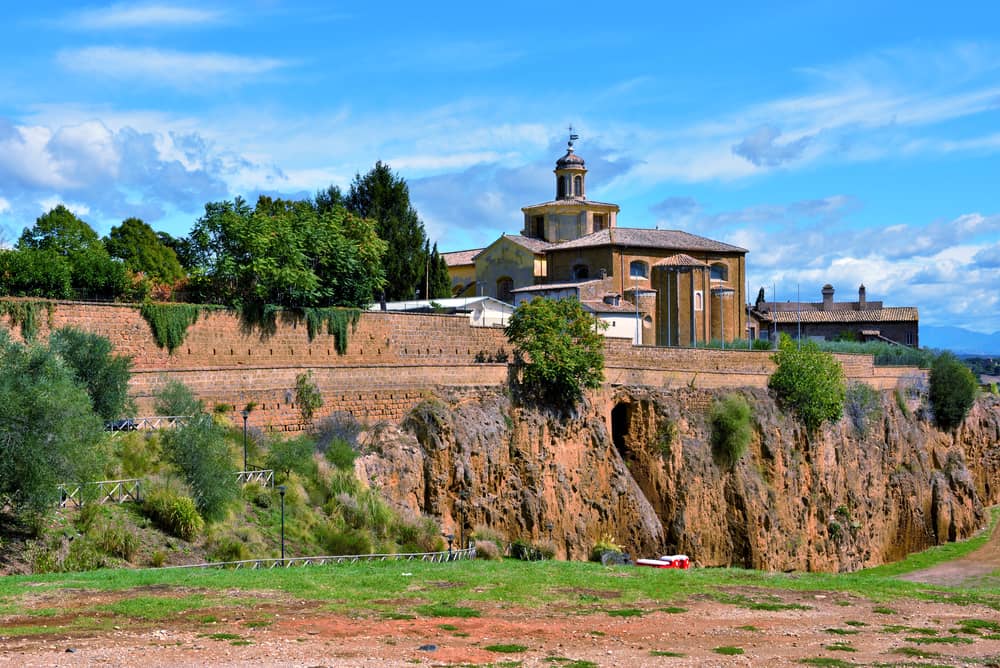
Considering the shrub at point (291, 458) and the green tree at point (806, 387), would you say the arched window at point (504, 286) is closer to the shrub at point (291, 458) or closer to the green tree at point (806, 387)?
the green tree at point (806, 387)

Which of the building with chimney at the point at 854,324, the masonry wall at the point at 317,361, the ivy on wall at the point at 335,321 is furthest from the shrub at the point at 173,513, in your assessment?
the building with chimney at the point at 854,324

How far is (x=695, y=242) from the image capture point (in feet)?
212

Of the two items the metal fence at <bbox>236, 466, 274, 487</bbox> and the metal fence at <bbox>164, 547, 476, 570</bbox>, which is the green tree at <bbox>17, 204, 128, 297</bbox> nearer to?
the metal fence at <bbox>236, 466, 274, 487</bbox>

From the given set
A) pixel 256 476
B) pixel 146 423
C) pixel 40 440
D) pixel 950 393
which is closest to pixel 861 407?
pixel 950 393

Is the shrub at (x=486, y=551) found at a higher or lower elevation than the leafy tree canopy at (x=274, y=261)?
lower

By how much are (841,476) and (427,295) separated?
20953 millimetres

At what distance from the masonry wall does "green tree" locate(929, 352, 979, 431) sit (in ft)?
72.4

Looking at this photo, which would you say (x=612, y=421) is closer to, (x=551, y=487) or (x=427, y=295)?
(x=551, y=487)

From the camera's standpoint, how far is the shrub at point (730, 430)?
44.0 meters

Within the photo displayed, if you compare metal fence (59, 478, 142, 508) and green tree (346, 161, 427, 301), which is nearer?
metal fence (59, 478, 142, 508)

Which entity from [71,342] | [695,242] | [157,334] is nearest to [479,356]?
[157,334]

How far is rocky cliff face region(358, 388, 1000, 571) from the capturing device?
107 feet

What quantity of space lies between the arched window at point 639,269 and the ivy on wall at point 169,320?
33.5 metres

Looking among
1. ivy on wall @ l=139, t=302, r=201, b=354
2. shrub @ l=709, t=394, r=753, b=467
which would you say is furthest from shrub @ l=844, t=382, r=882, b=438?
ivy on wall @ l=139, t=302, r=201, b=354
